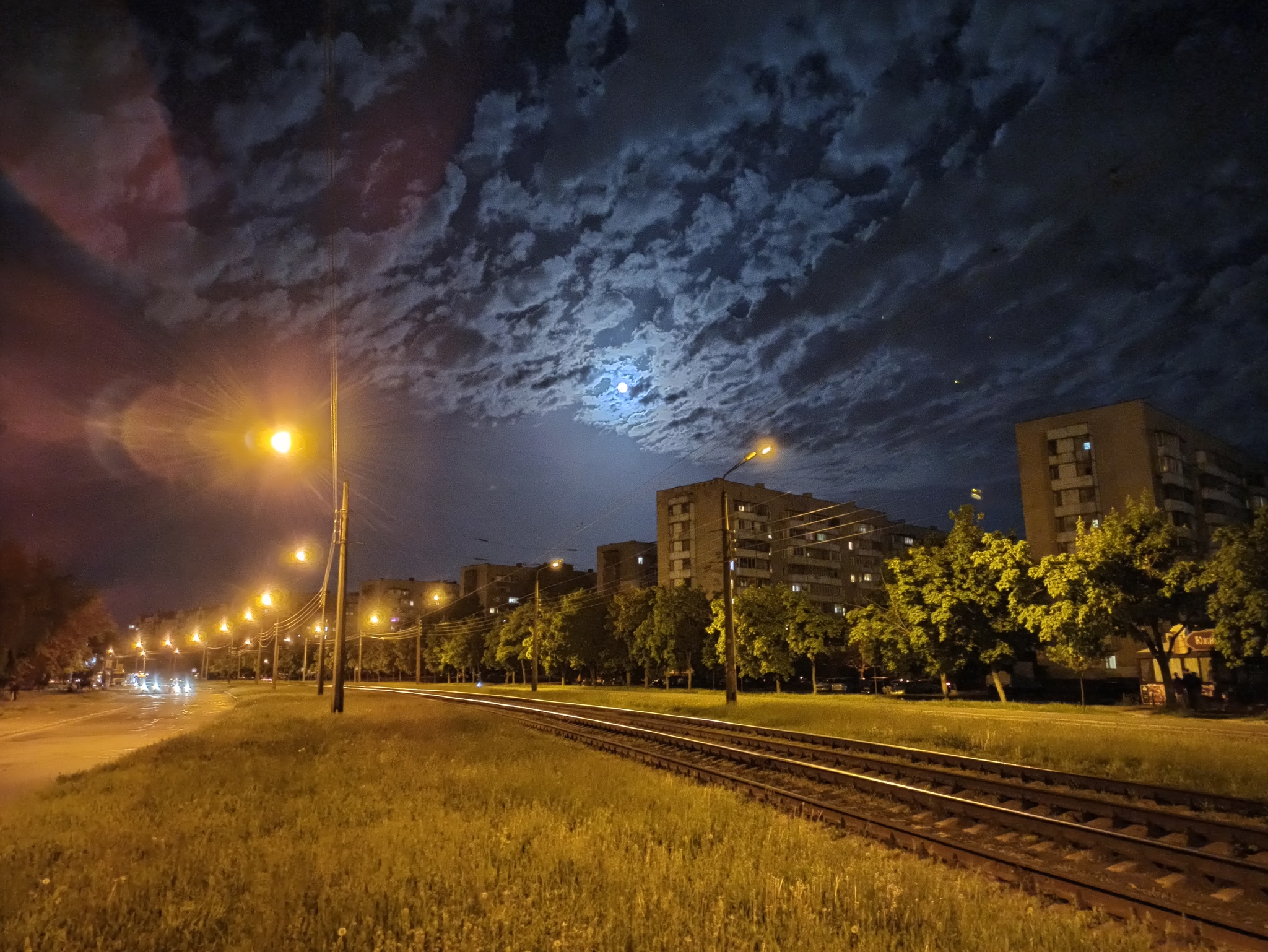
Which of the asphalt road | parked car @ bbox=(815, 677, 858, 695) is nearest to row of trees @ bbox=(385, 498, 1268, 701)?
parked car @ bbox=(815, 677, 858, 695)

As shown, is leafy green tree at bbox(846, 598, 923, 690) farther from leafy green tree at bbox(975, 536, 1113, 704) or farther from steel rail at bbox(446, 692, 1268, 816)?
steel rail at bbox(446, 692, 1268, 816)

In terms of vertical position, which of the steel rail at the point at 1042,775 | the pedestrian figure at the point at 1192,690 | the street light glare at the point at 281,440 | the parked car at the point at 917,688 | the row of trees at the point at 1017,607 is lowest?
the parked car at the point at 917,688

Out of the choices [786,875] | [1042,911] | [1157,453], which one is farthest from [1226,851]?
[1157,453]

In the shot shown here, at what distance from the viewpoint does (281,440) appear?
54.1ft

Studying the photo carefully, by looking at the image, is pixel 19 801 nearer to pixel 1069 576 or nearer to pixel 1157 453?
pixel 1069 576

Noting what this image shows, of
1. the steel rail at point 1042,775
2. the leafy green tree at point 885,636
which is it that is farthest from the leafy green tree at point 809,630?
the steel rail at point 1042,775

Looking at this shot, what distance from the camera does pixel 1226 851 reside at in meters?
9.66

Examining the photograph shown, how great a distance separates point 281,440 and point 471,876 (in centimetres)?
1150

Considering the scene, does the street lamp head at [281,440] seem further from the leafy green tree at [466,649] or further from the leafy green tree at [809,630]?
the leafy green tree at [466,649]

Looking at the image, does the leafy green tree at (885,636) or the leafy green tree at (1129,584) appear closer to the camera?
the leafy green tree at (1129,584)

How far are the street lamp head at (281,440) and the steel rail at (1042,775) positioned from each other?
15298mm

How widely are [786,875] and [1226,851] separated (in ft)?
19.7

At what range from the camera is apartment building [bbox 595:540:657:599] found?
128875mm

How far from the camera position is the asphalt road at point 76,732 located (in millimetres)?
18766
